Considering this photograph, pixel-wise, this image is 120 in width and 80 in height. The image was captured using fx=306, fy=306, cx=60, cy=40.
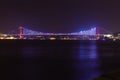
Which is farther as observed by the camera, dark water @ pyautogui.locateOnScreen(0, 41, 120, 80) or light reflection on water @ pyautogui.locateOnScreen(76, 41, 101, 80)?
light reflection on water @ pyautogui.locateOnScreen(76, 41, 101, 80)

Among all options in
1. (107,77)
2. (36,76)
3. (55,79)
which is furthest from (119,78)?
(36,76)

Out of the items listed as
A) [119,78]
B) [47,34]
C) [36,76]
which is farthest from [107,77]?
[47,34]

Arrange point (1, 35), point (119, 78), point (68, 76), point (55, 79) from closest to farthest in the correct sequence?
1. point (119, 78)
2. point (55, 79)
3. point (68, 76)
4. point (1, 35)

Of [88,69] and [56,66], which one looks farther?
[56,66]

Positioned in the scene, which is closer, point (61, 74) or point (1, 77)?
point (1, 77)

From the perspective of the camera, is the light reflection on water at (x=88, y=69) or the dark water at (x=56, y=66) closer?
the dark water at (x=56, y=66)

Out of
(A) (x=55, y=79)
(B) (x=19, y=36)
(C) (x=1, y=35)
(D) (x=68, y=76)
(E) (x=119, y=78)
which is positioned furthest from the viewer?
(B) (x=19, y=36)

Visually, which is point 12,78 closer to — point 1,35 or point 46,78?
point 46,78

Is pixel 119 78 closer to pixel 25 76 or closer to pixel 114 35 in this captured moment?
pixel 25 76

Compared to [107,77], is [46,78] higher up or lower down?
lower down
